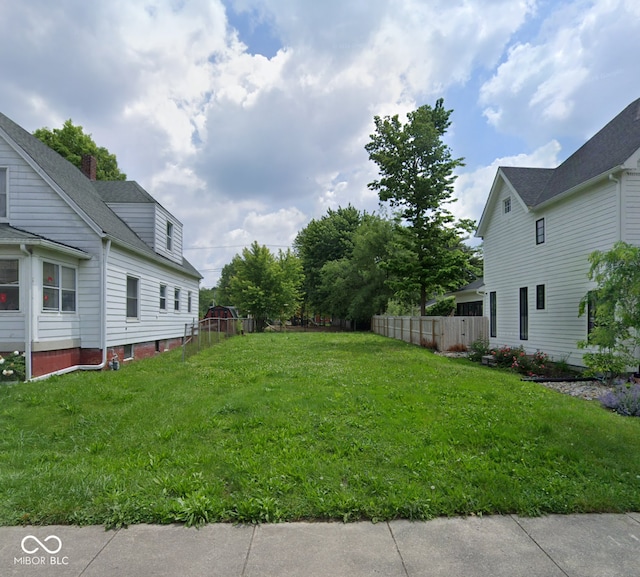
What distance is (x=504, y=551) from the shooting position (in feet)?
8.84

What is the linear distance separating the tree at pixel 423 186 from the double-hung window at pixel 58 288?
12.6 meters

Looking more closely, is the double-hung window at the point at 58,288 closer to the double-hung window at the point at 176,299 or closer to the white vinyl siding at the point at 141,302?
the white vinyl siding at the point at 141,302

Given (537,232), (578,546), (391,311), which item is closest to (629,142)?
(537,232)

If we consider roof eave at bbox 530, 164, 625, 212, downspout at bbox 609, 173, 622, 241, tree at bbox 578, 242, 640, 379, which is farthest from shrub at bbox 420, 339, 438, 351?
tree at bbox 578, 242, 640, 379

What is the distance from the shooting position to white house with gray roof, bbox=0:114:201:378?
8.27 m

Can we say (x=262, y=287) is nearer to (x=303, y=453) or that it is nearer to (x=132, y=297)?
(x=132, y=297)

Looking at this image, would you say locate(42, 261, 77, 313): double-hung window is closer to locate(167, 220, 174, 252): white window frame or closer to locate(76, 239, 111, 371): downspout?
locate(76, 239, 111, 371): downspout

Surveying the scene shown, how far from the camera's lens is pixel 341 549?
2.69 metres

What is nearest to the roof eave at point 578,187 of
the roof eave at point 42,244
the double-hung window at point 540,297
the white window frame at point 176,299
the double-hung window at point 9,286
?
the double-hung window at point 540,297

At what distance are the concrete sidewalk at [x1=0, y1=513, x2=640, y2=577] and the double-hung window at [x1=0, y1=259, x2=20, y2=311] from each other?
7.17 metres

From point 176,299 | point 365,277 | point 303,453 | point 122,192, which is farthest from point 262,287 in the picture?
point 303,453

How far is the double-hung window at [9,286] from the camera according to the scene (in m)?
8.39

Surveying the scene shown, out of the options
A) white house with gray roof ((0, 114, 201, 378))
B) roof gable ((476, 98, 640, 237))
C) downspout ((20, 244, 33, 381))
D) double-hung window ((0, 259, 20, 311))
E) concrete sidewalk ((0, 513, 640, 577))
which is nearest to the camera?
concrete sidewalk ((0, 513, 640, 577))

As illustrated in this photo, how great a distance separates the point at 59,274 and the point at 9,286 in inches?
38.4
